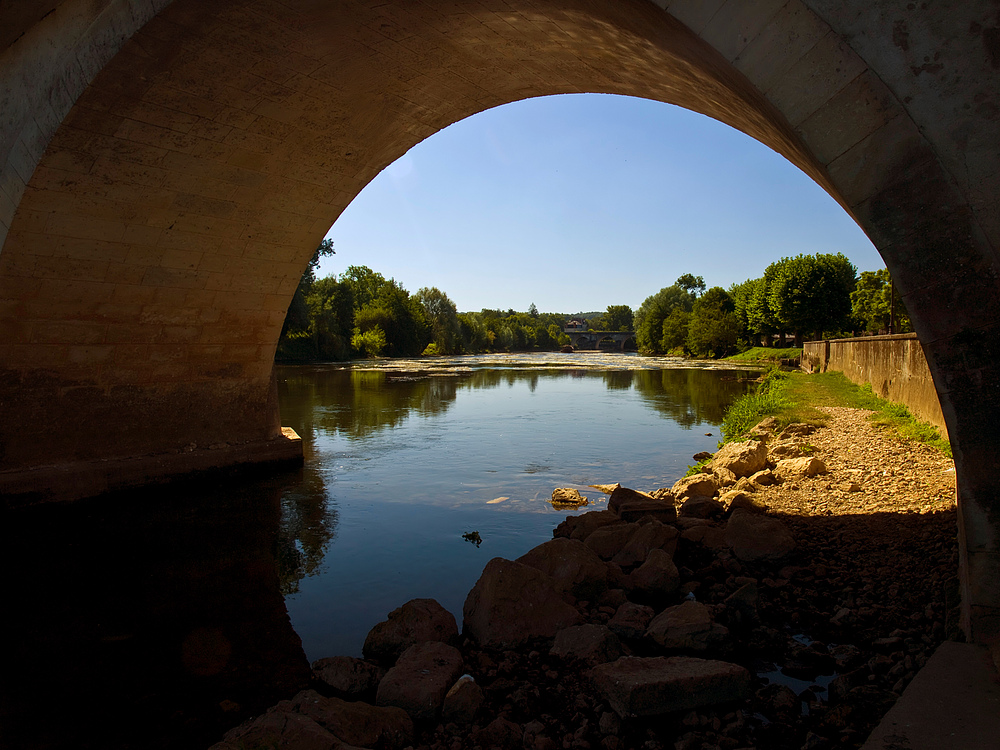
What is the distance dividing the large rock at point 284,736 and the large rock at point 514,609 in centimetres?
149

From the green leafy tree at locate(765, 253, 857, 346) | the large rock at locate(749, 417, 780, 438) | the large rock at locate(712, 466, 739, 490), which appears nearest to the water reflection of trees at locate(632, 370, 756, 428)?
the large rock at locate(749, 417, 780, 438)

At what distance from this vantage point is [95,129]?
6328 millimetres

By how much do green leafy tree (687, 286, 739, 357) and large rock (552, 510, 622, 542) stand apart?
59959mm

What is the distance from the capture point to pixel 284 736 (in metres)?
2.97

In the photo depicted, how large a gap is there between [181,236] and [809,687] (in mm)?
8589

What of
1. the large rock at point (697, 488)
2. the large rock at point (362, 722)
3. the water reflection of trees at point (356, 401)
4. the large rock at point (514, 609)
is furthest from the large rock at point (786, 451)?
the water reflection of trees at point (356, 401)

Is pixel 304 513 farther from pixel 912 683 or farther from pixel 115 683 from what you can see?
pixel 912 683

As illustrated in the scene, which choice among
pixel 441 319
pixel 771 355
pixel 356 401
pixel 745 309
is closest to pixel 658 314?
pixel 745 309

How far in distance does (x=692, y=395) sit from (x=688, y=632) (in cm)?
2069

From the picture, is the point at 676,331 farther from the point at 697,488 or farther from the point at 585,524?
the point at 585,524

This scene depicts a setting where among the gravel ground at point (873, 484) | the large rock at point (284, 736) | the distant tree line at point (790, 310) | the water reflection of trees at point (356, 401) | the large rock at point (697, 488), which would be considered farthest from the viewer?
the distant tree line at point (790, 310)

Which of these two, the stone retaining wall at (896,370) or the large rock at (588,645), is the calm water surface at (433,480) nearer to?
the large rock at (588,645)

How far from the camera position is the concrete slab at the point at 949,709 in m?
2.39

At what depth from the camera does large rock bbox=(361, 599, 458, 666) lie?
437cm
